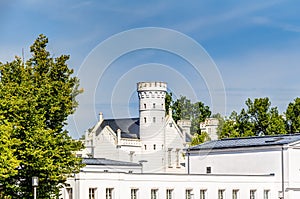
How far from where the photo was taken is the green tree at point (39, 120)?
4528 cm

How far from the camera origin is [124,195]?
2168 inches

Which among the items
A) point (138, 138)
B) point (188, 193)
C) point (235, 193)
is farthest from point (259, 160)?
point (138, 138)

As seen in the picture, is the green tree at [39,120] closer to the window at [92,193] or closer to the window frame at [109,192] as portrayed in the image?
the window at [92,193]

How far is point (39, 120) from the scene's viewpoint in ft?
151

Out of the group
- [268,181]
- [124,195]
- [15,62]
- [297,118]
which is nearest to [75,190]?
[124,195]

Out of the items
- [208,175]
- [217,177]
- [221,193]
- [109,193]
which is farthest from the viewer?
[221,193]

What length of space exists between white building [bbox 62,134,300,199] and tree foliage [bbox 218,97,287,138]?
74.5 feet

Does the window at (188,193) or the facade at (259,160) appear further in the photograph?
the facade at (259,160)

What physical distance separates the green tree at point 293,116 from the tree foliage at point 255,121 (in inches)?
102

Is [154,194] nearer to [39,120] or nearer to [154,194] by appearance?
[154,194]

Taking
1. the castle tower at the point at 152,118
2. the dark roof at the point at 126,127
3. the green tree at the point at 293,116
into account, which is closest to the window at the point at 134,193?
the castle tower at the point at 152,118

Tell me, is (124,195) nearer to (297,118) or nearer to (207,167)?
(207,167)

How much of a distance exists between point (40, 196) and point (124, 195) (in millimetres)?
10022

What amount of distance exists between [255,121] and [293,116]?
5749 mm
